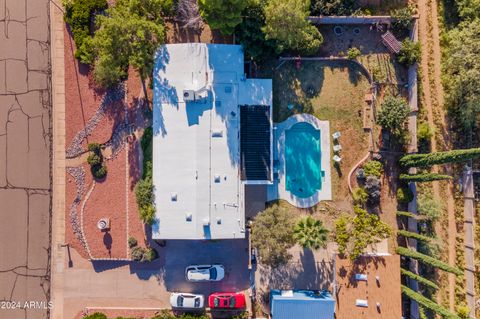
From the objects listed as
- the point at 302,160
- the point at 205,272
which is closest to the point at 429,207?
the point at 302,160

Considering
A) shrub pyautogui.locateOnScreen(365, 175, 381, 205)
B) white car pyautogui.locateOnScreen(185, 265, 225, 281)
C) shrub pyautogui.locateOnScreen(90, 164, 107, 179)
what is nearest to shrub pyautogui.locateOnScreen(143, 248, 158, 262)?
white car pyautogui.locateOnScreen(185, 265, 225, 281)

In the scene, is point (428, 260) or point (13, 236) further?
point (13, 236)

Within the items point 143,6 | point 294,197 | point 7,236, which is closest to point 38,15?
point 143,6

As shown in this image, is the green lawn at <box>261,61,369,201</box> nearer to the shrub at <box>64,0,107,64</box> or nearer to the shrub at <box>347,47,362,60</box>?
the shrub at <box>347,47,362,60</box>

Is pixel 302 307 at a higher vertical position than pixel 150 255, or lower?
lower

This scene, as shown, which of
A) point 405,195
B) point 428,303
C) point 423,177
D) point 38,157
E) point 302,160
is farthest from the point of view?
point 38,157

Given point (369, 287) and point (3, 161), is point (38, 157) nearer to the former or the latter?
point (3, 161)

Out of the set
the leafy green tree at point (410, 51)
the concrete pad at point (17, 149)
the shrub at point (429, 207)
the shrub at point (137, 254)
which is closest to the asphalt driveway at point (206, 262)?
the shrub at point (137, 254)

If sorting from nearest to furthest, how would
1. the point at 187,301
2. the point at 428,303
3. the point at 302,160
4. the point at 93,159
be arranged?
the point at 428,303, the point at 187,301, the point at 93,159, the point at 302,160

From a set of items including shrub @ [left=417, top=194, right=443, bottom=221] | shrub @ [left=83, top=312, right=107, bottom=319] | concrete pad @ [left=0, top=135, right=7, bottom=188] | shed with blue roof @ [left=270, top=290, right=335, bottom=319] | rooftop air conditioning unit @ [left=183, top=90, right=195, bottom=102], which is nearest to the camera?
rooftop air conditioning unit @ [left=183, top=90, right=195, bottom=102]
